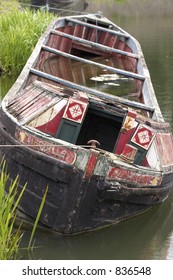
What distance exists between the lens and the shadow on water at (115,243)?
6.99m

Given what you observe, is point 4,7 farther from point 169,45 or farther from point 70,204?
point 70,204

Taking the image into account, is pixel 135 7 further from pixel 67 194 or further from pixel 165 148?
pixel 67 194

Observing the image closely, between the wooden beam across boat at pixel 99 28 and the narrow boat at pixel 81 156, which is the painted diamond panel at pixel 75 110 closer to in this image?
the narrow boat at pixel 81 156

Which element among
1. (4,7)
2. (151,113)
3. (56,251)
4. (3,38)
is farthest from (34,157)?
(4,7)

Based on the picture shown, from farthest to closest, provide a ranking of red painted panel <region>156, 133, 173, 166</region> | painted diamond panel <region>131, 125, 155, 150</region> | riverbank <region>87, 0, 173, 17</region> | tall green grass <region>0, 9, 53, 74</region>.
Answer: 1. riverbank <region>87, 0, 173, 17</region>
2. tall green grass <region>0, 9, 53, 74</region>
3. red painted panel <region>156, 133, 173, 166</region>
4. painted diamond panel <region>131, 125, 155, 150</region>

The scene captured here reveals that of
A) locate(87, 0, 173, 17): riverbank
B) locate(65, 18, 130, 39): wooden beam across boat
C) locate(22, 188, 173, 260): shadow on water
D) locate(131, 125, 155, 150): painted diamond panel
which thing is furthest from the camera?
locate(87, 0, 173, 17): riverbank

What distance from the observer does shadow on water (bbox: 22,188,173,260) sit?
699cm

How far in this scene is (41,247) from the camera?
6988 millimetres

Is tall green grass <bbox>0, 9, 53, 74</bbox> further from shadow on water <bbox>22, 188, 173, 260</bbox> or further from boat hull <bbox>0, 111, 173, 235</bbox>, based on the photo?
shadow on water <bbox>22, 188, 173, 260</bbox>

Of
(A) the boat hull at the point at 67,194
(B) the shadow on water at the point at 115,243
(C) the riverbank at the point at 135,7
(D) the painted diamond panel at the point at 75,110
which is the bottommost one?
(C) the riverbank at the point at 135,7

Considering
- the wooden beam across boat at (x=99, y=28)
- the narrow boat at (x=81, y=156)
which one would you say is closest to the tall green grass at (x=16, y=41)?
the wooden beam across boat at (x=99, y=28)

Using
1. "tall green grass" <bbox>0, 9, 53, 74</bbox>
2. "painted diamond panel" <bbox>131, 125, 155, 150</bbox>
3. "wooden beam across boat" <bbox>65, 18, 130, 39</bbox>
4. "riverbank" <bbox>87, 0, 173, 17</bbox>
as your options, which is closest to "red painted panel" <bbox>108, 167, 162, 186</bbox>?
"painted diamond panel" <bbox>131, 125, 155, 150</bbox>

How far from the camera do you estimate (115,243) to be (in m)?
7.38

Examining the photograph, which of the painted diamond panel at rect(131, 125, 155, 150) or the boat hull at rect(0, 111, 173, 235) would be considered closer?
the boat hull at rect(0, 111, 173, 235)
